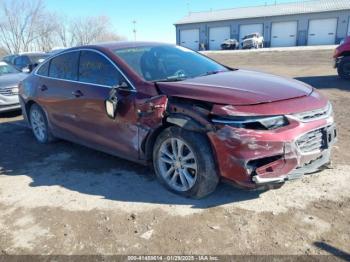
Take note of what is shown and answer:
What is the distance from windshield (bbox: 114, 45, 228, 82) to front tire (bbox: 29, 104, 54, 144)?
87.6 inches

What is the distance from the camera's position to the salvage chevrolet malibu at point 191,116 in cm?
324

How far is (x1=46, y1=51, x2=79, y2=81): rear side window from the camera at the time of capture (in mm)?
Answer: 5035

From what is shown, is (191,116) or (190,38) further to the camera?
(190,38)

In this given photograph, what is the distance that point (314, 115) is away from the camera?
3.50m

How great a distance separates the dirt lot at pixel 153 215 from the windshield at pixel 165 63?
1300 mm

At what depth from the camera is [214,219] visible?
3363 mm

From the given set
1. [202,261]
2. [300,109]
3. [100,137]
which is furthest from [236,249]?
[100,137]

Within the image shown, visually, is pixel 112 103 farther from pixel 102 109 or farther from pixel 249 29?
pixel 249 29

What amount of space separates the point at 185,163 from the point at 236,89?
0.94 meters

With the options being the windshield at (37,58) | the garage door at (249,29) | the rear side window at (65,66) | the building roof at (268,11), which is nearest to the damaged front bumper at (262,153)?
the rear side window at (65,66)

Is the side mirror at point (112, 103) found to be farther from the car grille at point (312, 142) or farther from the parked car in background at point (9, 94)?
the parked car in background at point (9, 94)

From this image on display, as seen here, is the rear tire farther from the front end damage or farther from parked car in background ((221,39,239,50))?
parked car in background ((221,39,239,50))

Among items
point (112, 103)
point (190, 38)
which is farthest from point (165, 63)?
point (190, 38)

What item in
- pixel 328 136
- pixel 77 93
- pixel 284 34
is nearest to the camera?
pixel 328 136
